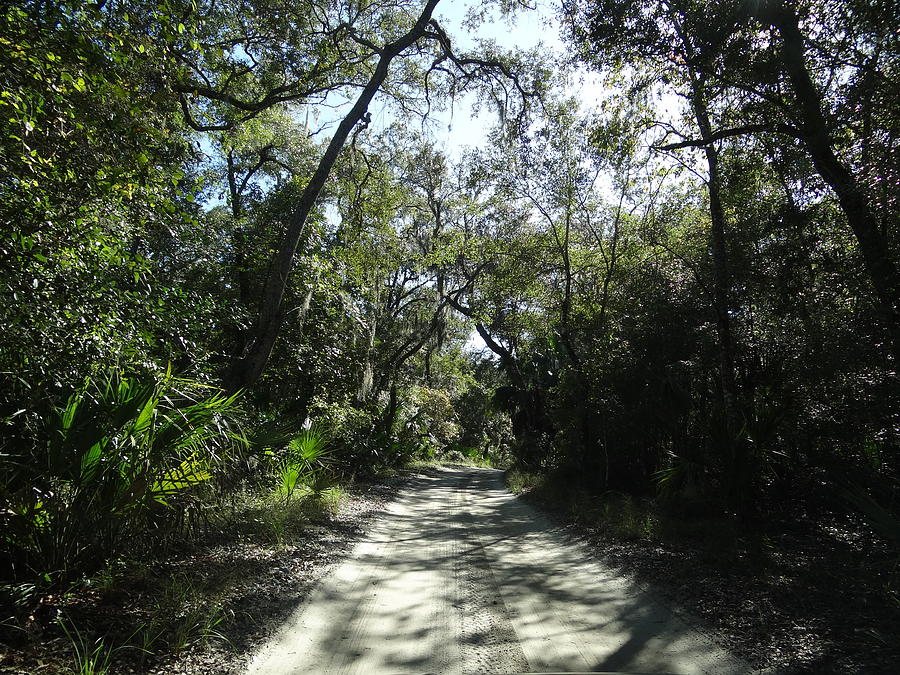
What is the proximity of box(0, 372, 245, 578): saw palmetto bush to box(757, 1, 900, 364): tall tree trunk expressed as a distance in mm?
7374

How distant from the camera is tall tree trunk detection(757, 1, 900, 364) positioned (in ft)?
19.0

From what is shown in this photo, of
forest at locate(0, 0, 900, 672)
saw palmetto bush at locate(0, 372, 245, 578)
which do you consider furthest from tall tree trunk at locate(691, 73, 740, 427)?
saw palmetto bush at locate(0, 372, 245, 578)

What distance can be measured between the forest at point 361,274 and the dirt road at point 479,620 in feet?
4.88

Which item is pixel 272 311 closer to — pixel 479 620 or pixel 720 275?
pixel 479 620

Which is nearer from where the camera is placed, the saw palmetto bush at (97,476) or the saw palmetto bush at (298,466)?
the saw palmetto bush at (97,476)

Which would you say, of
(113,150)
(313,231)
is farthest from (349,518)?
(113,150)

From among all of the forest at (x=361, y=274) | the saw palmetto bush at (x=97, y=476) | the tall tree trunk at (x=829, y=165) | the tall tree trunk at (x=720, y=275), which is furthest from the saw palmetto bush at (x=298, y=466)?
the tall tree trunk at (x=829, y=165)

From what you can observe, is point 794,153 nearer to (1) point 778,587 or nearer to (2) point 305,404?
(1) point 778,587

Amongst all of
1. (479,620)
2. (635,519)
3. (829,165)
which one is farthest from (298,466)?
(829,165)

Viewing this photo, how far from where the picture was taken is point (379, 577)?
18.1 ft

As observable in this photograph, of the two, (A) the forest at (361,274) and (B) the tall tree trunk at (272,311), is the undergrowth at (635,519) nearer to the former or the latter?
(A) the forest at (361,274)

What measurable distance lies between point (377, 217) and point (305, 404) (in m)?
4.78

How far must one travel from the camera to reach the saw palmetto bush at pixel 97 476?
12.1ft

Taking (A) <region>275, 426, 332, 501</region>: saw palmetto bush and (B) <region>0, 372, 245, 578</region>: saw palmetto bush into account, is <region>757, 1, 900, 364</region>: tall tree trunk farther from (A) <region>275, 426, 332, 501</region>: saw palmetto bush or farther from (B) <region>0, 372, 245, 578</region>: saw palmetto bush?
(A) <region>275, 426, 332, 501</region>: saw palmetto bush
